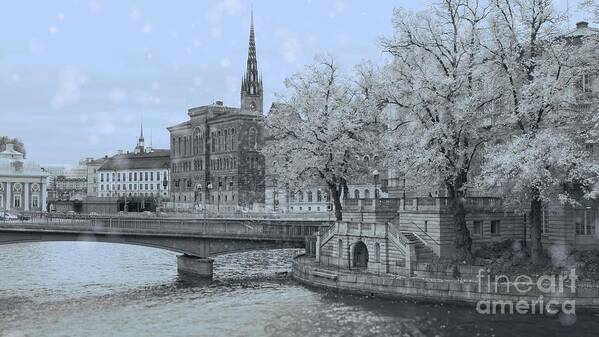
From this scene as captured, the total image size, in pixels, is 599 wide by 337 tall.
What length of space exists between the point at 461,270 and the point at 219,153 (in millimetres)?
122400

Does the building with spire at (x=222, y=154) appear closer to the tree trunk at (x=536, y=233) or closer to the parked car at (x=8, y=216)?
the parked car at (x=8, y=216)

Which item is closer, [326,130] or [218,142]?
[326,130]

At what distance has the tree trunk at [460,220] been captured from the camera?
48.2m

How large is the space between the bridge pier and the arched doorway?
43.3 ft

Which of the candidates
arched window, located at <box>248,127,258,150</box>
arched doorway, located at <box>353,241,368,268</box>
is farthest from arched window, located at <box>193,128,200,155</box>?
arched doorway, located at <box>353,241,368,268</box>

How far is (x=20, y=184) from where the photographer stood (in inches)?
5551

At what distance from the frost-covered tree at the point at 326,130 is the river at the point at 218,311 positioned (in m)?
9.03

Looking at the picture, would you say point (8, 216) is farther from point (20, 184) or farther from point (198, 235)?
point (198, 235)

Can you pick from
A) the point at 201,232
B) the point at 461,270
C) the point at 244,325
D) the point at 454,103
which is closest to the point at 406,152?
the point at 454,103

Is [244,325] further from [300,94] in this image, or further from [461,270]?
[300,94]

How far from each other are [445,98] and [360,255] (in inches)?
555

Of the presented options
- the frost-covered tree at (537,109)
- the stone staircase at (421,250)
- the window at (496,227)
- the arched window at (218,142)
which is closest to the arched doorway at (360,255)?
the stone staircase at (421,250)

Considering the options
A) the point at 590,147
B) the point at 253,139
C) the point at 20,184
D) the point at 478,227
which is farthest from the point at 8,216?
the point at 590,147

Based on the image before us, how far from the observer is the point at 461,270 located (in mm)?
45688
